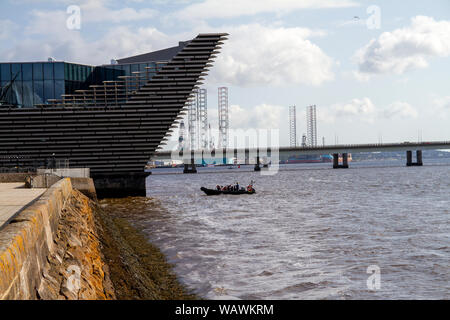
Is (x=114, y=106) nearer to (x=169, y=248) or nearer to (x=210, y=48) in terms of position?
(x=210, y=48)

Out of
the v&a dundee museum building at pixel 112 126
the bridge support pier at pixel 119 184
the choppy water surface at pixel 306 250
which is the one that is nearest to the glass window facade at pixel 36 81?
the v&a dundee museum building at pixel 112 126

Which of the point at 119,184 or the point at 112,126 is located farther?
the point at 119,184

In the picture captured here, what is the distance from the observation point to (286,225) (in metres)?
31.6

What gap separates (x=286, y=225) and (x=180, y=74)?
29674mm

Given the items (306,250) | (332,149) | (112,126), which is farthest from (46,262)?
(332,149)

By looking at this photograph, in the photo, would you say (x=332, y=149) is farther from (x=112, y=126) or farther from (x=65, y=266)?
(x=65, y=266)

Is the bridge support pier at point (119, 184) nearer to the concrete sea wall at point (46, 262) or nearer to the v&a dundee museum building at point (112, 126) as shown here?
the v&a dundee museum building at point (112, 126)

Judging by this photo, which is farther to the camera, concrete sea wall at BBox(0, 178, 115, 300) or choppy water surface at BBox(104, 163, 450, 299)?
choppy water surface at BBox(104, 163, 450, 299)

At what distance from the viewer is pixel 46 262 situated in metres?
9.65

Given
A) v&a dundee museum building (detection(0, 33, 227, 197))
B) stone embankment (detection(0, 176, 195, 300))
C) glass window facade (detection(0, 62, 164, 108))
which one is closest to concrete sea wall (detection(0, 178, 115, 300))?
stone embankment (detection(0, 176, 195, 300))

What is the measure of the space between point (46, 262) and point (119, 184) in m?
48.3

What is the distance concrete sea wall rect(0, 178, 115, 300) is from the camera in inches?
264

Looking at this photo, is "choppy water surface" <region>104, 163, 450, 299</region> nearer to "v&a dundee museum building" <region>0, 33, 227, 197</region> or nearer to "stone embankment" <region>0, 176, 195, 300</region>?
"stone embankment" <region>0, 176, 195, 300</region>

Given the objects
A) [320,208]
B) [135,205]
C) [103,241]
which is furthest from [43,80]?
[103,241]
